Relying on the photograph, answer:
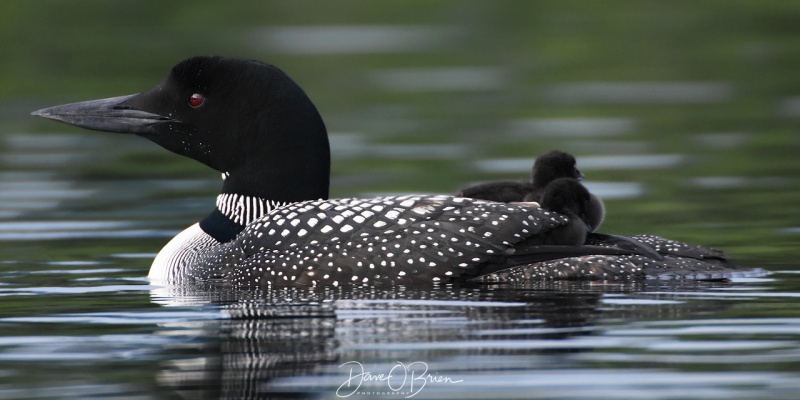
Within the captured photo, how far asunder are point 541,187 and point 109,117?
6.77 feet

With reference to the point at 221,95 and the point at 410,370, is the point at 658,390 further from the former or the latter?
the point at 221,95

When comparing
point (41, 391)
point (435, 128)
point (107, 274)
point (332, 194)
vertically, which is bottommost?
point (41, 391)

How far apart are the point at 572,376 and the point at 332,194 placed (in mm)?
5364

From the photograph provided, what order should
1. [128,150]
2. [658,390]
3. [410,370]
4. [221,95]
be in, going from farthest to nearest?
1. [128,150]
2. [221,95]
3. [410,370]
4. [658,390]

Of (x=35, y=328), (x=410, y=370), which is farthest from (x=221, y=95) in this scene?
(x=410, y=370)

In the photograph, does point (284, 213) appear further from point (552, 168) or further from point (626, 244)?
point (626, 244)

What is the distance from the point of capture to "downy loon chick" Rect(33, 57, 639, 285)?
6559mm

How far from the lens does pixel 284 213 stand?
6.85m

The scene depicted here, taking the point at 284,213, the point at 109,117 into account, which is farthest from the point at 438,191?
the point at 284,213

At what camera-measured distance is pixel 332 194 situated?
1014cm

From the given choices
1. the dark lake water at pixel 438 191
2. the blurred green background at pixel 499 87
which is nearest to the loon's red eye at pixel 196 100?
the dark lake water at pixel 438 191

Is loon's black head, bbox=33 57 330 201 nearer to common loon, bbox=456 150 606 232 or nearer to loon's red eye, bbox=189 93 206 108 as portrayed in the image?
loon's red eye, bbox=189 93 206 108

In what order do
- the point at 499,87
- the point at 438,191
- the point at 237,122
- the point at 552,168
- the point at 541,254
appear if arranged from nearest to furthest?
the point at 541,254, the point at 552,168, the point at 237,122, the point at 438,191, the point at 499,87

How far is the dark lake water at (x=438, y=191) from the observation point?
509 centimetres
